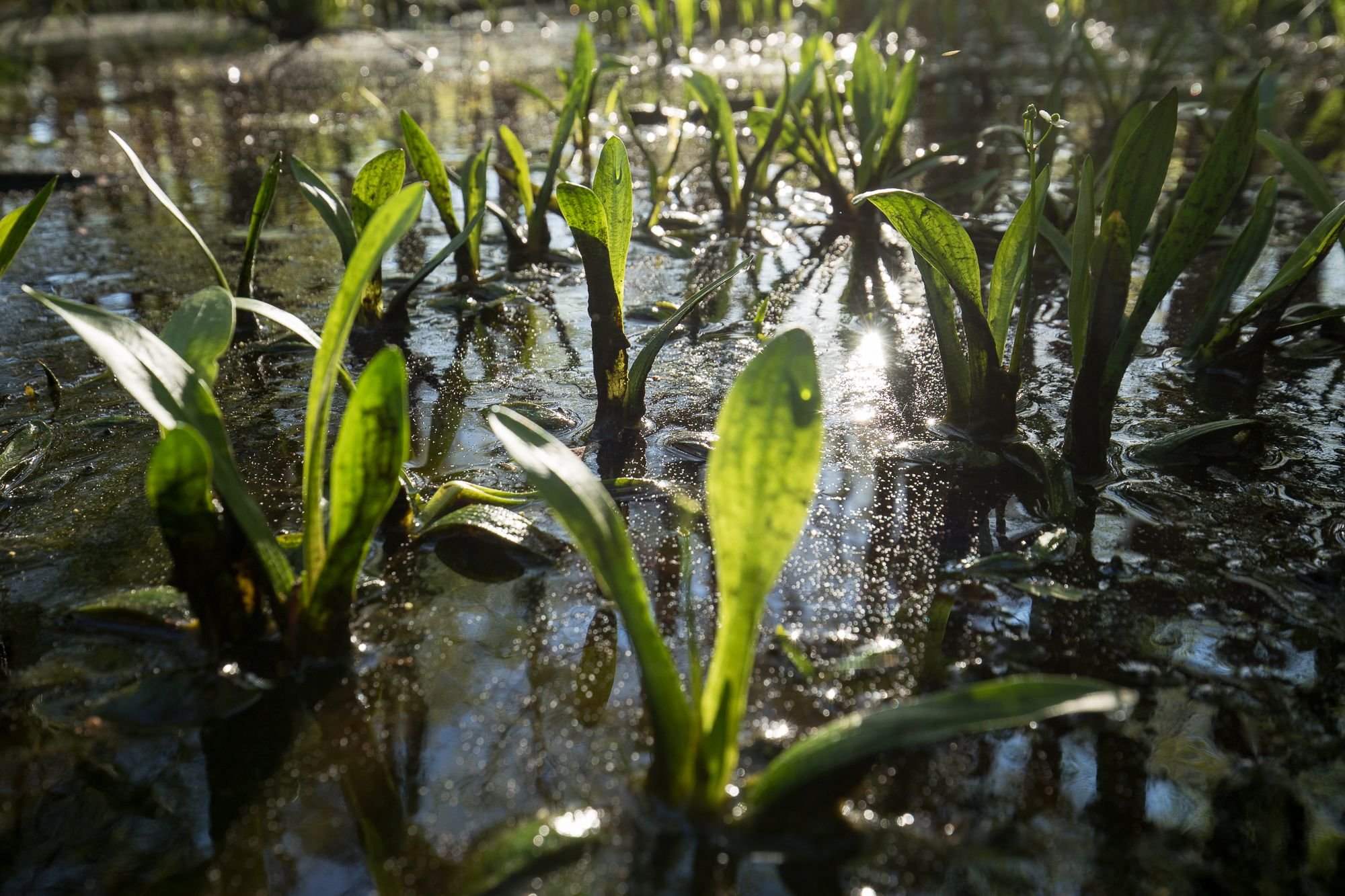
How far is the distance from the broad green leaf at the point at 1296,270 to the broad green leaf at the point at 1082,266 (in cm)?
36

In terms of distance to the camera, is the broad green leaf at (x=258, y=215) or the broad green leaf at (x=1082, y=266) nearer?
the broad green leaf at (x=1082, y=266)

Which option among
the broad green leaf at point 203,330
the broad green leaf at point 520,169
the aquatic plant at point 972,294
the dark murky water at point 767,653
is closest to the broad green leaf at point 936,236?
the aquatic plant at point 972,294

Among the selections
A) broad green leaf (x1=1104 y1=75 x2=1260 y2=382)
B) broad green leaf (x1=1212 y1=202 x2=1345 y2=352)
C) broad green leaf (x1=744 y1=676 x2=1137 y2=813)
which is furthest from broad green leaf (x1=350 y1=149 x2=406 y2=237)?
broad green leaf (x1=1212 y1=202 x2=1345 y2=352)

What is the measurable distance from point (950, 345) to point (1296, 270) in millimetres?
573

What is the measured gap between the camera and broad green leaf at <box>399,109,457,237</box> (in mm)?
1885

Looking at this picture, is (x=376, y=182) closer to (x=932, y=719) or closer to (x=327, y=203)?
(x=327, y=203)

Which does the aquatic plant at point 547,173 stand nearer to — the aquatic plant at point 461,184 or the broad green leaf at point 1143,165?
the aquatic plant at point 461,184

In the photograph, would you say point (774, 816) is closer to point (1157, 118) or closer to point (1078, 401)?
point (1078, 401)

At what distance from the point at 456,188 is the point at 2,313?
1.41 meters

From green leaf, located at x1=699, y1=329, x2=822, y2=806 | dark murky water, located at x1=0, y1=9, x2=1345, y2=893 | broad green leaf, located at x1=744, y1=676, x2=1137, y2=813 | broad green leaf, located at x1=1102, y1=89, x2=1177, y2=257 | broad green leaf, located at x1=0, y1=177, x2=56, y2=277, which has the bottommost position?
dark murky water, located at x1=0, y1=9, x2=1345, y2=893

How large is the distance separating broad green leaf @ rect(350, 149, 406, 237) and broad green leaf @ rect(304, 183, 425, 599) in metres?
0.82

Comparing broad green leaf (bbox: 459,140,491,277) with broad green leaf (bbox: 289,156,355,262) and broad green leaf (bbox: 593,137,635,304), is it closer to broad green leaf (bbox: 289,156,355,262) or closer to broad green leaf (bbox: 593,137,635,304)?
broad green leaf (bbox: 289,156,355,262)

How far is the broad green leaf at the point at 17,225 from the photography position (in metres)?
1.22

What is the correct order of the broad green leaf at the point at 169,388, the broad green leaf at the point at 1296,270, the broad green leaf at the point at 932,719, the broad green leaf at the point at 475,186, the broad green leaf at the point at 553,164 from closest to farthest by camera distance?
the broad green leaf at the point at 932,719 < the broad green leaf at the point at 169,388 < the broad green leaf at the point at 1296,270 < the broad green leaf at the point at 475,186 < the broad green leaf at the point at 553,164
